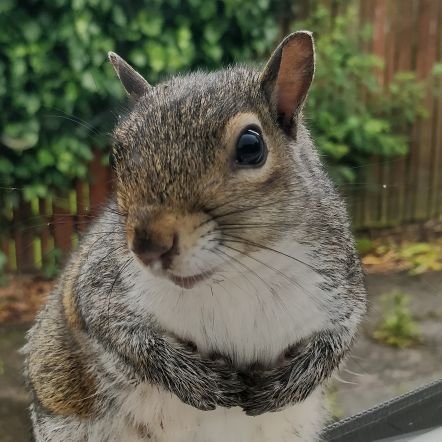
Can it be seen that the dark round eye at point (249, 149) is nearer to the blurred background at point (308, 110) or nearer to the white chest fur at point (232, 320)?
the white chest fur at point (232, 320)

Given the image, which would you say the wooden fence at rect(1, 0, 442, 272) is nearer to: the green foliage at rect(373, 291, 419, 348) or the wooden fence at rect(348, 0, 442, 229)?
the wooden fence at rect(348, 0, 442, 229)

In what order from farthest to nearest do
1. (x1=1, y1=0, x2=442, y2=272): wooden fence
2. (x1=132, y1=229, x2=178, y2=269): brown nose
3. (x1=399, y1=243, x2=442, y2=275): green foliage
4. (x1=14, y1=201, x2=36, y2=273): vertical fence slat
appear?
1. (x1=399, y1=243, x2=442, y2=275): green foliage
2. (x1=14, y1=201, x2=36, y2=273): vertical fence slat
3. (x1=1, y1=0, x2=442, y2=272): wooden fence
4. (x1=132, y1=229, x2=178, y2=269): brown nose

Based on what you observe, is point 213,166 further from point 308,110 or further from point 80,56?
point 80,56

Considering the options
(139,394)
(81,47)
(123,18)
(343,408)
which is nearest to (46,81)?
(81,47)

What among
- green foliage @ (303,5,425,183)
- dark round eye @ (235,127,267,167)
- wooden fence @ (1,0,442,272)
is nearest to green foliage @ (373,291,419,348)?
wooden fence @ (1,0,442,272)

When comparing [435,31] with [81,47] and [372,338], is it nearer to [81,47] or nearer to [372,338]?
[372,338]

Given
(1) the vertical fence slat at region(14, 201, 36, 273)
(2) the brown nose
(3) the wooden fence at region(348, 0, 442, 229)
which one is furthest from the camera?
(3) the wooden fence at region(348, 0, 442, 229)

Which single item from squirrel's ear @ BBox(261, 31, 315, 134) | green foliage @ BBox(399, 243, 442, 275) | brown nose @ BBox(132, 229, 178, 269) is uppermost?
squirrel's ear @ BBox(261, 31, 315, 134)

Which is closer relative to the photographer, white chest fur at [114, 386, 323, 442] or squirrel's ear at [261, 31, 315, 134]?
squirrel's ear at [261, 31, 315, 134]
